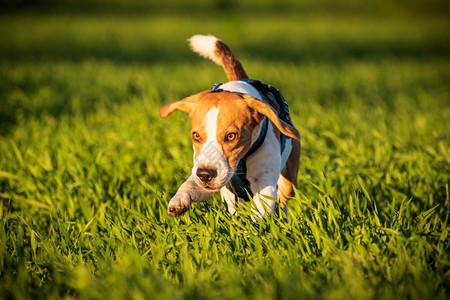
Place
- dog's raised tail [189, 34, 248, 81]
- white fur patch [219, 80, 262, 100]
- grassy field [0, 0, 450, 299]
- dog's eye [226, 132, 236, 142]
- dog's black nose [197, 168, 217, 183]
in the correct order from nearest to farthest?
grassy field [0, 0, 450, 299], dog's black nose [197, 168, 217, 183], dog's eye [226, 132, 236, 142], white fur patch [219, 80, 262, 100], dog's raised tail [189, 34, 248, 81]

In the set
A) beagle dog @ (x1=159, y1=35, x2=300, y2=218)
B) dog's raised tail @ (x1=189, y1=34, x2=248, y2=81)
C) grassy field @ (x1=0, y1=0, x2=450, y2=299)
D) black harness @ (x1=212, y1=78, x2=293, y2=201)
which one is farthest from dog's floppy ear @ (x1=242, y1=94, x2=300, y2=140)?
dog's raised tail @ (x1=189, y1=34, x2=248, y2=81)

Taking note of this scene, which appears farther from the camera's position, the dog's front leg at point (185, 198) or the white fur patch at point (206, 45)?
the white fur patch at point (206, 45)

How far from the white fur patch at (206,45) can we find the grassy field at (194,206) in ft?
2.74

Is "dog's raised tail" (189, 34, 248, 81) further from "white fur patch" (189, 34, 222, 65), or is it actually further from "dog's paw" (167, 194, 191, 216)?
"dog's paw" (167, 194, 191, 216)

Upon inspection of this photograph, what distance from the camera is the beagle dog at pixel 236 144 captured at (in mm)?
2621

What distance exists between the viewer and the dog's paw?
9.02 feet

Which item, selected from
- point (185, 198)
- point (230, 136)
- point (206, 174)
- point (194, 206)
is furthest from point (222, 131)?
point (194, 206)

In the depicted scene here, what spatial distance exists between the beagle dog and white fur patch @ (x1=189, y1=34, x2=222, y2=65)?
43cm

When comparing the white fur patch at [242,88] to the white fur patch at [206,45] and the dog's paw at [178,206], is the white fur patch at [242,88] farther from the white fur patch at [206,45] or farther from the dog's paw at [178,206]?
the dog's paw at [178,206]

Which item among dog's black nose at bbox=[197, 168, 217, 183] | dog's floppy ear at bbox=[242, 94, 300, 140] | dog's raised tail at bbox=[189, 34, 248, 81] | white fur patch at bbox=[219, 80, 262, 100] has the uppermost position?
dog's raised tail at bbox=[189, 34, 248, 81]

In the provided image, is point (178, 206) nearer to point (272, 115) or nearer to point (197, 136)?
point (197, 136)

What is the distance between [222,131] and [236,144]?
114 mm

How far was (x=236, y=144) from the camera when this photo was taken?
2670 mm

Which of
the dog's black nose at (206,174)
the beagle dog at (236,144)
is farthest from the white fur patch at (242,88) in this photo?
the dog's black nose at (206,174)
